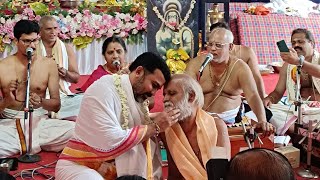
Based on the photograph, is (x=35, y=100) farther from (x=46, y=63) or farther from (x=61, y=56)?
(x=61, y=56)

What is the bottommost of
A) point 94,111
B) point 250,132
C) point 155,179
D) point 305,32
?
point 155,179

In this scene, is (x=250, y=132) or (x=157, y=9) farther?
(x=157, y=9)

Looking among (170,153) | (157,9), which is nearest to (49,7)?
(157,9)

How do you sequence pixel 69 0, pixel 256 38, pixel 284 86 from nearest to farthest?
1. pixel 284 86
2. pixel 69 0
3. pixel 256 38

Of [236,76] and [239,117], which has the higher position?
[236,76]

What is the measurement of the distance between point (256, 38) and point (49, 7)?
3172 mm

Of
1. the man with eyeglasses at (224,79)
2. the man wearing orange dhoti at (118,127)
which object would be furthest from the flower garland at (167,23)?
the man wearing orange dhoti at (118,127)

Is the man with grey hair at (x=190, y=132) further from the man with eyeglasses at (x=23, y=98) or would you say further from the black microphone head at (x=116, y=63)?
the black microphone head at (x=116, y=63)

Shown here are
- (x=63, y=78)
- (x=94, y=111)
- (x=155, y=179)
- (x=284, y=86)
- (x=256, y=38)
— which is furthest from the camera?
(x=256, y=38)

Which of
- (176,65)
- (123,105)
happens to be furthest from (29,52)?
(176,65)

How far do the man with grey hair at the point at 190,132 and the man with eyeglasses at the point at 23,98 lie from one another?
4.30ft

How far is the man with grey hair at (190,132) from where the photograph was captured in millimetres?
2746

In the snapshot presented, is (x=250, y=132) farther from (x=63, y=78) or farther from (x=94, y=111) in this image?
(x=63, y=78)

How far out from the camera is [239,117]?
394 centimetres
